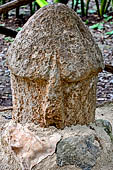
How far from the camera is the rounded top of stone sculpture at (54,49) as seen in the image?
1561mm

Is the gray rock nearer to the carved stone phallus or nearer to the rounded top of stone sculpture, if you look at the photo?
the carved stone phallus

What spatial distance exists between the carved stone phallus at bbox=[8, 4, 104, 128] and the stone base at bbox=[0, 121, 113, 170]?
7cm

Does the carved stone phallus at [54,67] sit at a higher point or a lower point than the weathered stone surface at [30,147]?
higher

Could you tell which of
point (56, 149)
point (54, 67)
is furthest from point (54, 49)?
point (56, 149)

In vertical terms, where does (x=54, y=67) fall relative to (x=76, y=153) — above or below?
above

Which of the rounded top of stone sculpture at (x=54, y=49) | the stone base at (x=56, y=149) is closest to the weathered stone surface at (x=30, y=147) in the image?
the stone base at (x=56, y=149)

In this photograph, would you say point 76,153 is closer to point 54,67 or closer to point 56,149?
point 56,149

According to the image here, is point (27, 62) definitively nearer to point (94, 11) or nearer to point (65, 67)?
point (65, 67)

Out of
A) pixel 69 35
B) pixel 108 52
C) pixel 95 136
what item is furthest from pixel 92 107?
pixel 108 52

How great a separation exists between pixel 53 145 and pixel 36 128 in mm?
143

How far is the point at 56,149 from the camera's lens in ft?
5.27

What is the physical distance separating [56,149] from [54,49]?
50cm

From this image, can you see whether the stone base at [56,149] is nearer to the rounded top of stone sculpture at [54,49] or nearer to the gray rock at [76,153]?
the gray rock at [76,153]

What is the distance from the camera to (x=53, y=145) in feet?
5.28
